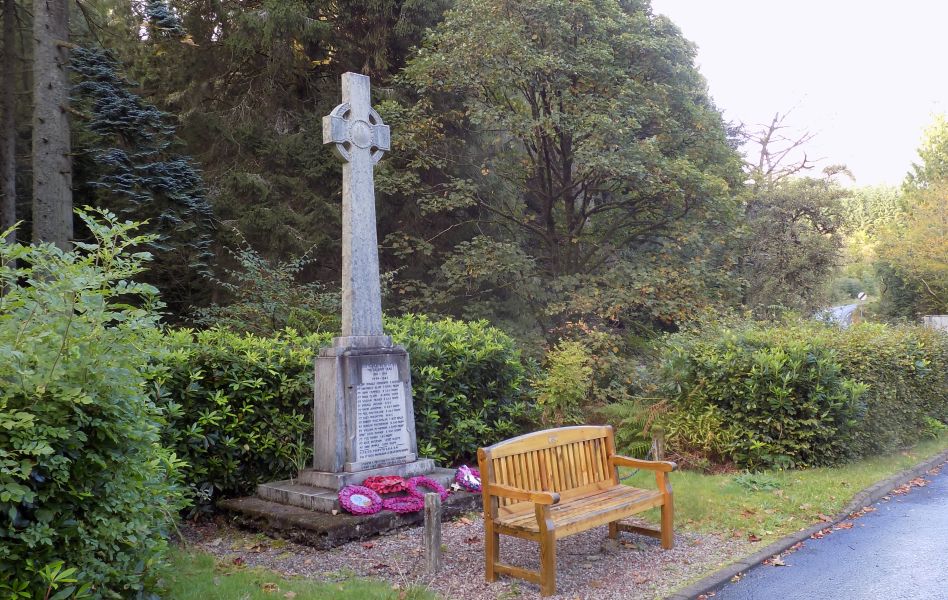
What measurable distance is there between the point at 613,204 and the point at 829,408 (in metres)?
8.84

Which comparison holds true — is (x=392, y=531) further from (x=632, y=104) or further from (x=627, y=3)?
(x=627, y=3)

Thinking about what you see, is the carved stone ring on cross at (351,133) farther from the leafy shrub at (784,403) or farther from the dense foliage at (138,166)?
the dense foliage at (138,166)

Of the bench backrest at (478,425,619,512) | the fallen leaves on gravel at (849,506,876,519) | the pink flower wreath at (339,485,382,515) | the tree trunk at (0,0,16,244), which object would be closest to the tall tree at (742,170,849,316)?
the fallen leaves on gravel at (849,506,876,519)

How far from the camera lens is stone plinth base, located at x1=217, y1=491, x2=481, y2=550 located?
6.25 meters

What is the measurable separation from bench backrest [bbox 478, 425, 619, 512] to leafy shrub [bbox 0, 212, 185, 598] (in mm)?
2331

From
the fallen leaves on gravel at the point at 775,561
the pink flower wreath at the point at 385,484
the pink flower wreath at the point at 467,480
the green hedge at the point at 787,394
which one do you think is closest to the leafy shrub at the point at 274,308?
the pink flower wreath at the point at 467,480

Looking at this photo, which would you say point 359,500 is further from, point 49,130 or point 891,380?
point 49,130

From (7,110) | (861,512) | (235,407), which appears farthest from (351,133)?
(7,110)

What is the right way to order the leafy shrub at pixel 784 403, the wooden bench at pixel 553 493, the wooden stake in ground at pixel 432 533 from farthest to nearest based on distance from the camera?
the leafy shrub at pixel 784 403
the wooden stake in ground at pixel 432 533
the wooden bench at pixel 553 493

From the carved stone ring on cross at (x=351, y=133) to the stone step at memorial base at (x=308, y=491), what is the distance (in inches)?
128

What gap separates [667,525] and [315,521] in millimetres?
2972

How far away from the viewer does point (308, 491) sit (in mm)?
7008

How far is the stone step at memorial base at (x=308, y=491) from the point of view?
6.71 meters

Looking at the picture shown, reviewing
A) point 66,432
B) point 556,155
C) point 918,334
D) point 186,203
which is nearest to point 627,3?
point 556,155
